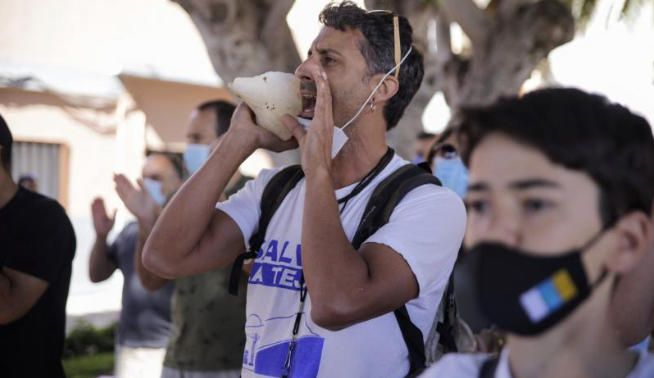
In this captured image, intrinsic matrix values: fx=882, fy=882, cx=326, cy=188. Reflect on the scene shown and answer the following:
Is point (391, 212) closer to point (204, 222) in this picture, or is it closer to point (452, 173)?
point (204, 222)

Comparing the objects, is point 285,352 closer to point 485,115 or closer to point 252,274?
point 252,274

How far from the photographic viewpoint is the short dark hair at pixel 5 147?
11.2 feet

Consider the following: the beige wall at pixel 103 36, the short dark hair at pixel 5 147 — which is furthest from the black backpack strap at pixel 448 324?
the beige wall at pixel 103 36

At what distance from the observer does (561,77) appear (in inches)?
842

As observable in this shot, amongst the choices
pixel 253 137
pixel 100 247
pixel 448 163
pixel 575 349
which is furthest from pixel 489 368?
pixel 100 247

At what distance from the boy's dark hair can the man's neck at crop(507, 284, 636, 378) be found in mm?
171

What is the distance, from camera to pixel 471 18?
25.8 feet

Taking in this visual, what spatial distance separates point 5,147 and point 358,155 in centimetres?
157

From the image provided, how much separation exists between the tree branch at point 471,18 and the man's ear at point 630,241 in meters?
6.54

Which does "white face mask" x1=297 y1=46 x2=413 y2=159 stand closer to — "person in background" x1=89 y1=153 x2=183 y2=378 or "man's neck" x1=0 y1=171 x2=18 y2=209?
"man's neck" x1=0 y1=171 x2=18 y2=209

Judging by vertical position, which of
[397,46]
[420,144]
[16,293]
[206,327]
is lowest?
[206,327]

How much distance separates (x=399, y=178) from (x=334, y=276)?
42cm

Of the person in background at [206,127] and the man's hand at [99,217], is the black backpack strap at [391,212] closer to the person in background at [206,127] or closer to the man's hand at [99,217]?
the person in background at [206,127]

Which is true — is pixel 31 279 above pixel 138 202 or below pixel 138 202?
below
